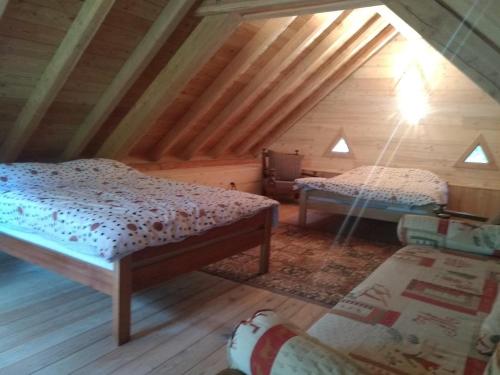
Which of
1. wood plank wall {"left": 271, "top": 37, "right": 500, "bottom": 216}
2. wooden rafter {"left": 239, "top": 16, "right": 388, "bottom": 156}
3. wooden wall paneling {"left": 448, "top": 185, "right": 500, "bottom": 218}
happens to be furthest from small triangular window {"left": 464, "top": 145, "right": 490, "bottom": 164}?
wooden rafter {"left": 239, "top": 16, "right": 388, "bottom": 156}

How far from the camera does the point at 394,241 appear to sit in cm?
438

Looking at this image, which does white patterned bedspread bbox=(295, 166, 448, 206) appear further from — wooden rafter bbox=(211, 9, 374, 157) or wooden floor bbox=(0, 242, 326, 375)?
wooden floor bbox=(0, 242, 326, 375)

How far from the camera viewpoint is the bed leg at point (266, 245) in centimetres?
312

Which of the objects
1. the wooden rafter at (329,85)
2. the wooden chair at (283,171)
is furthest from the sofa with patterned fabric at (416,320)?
the wooden chair at (283,171)

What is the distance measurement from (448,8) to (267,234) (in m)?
1.89

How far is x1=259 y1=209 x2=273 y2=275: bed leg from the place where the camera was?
10.2 feet

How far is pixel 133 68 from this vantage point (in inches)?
125

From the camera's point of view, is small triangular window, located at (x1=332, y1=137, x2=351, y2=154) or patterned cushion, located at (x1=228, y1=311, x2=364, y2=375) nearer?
patterned cushion, located at (x1=228, y1=311, x2=364, y2=375)

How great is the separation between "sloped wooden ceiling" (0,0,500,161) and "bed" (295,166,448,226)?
4.19 ft

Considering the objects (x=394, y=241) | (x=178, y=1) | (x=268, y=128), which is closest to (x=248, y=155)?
(x=268, y=128)

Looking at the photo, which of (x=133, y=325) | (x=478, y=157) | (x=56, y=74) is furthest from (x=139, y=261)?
(x=478, y=157)

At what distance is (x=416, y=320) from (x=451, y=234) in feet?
3.72

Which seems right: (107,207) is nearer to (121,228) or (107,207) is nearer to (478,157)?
(121,228)

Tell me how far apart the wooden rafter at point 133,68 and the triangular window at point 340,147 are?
351cm
